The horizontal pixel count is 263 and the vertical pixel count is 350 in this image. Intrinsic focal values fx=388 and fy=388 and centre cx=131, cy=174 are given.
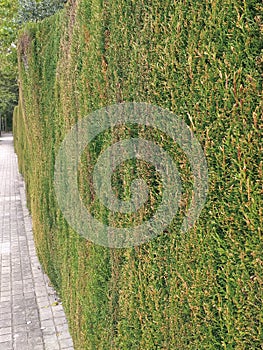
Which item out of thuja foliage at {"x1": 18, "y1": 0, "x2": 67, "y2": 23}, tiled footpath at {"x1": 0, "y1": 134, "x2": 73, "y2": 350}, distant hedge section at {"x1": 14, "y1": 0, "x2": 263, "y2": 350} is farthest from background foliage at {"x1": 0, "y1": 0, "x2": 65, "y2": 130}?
distant hedge section at {"x1": 14, "y1": 0, "x2": 263, "y2": 350}

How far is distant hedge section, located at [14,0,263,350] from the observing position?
1263mm

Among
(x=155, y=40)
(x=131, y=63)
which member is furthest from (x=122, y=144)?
(x=155, y=40)

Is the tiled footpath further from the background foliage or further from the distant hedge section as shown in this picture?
the background foliage

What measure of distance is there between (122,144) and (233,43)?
3.35ft

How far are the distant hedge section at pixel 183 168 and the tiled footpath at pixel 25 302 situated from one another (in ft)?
4.63

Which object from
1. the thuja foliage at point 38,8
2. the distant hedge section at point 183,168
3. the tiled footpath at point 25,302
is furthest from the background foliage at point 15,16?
the distant hedge section at point 183,168

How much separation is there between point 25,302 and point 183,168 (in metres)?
4.16

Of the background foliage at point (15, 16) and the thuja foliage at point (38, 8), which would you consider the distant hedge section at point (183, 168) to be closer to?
the thuja foliage at point (38, 8)

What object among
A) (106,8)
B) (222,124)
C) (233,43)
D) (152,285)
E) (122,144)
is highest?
(106,8)

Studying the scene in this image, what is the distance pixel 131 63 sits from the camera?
1956mm

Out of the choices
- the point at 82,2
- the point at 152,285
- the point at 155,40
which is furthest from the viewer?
the point at 82,2

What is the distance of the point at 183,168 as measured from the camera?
1620 millimetres

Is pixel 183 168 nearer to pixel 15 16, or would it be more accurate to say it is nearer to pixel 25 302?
pixel 25 302

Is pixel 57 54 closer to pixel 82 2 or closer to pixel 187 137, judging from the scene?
pixel 82 2
